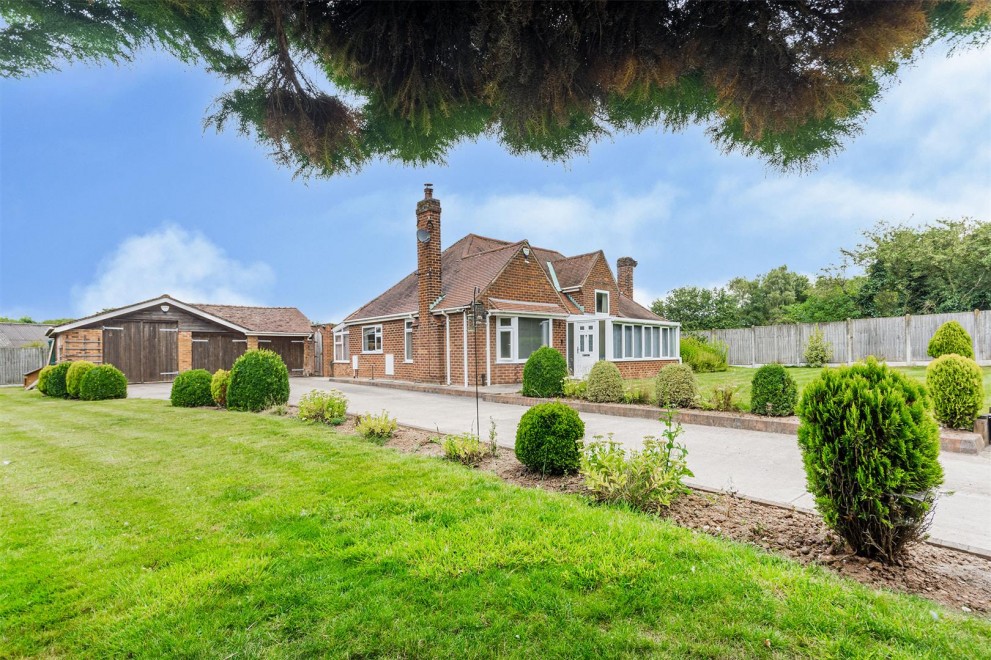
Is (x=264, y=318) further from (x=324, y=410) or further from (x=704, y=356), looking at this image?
(x=704, y=356)

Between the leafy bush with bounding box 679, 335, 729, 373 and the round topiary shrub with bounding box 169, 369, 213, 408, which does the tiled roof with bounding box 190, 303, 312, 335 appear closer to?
the round topiary shrub with bounding box 169, 369, 213, 408

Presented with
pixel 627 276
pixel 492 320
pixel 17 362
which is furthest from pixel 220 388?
pixel 17 362

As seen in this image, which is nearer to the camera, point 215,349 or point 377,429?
point 377,429

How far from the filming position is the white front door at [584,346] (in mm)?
17234

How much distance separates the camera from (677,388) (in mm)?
8961

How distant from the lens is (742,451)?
6.00 meters

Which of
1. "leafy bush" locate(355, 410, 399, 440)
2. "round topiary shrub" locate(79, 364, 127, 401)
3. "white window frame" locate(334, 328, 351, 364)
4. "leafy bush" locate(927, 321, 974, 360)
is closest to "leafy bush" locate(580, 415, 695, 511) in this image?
"leafy bush" locate(355, 410, 399, 440)

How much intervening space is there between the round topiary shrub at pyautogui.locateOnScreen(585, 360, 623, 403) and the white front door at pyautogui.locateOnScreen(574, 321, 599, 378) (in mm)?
7032

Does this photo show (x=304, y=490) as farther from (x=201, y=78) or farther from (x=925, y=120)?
(x=925, y=120)

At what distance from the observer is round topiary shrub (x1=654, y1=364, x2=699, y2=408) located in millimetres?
8906

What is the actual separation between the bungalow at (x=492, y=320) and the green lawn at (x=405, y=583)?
8979mm

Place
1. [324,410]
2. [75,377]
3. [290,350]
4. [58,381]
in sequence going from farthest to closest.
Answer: [290,350]
[58,381]
[75,377]
[324,410]

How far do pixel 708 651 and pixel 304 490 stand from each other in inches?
138

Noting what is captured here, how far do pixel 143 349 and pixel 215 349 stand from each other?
8.99 ft
